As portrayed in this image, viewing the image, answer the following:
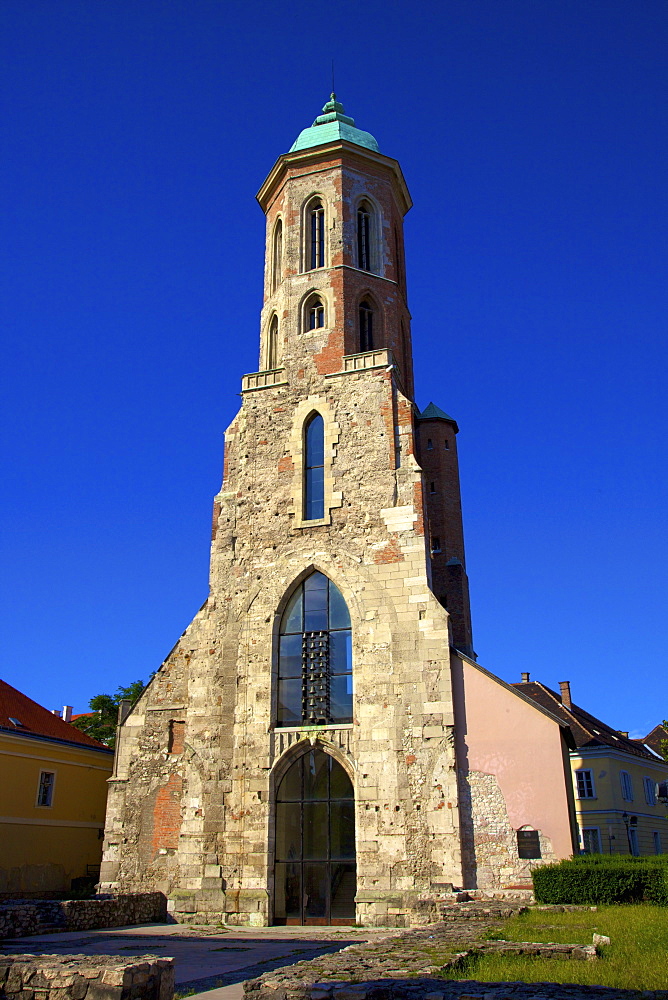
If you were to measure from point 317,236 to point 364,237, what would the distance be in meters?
1.61

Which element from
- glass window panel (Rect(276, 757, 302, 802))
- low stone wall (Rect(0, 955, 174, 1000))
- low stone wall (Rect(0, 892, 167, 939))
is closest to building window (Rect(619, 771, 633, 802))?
glass window panel (Rect(276, 757, 302, 802))

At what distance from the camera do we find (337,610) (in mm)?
21188

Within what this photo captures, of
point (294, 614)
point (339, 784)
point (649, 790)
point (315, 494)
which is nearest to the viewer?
point (339, 784)

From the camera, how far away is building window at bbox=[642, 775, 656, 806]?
38625 mm

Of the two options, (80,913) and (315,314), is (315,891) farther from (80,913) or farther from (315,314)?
(315,314)

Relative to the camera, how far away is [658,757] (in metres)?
41.7

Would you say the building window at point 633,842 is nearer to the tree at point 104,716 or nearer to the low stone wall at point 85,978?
the tree at point 104,716

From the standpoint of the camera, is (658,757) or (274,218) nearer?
(274,218)

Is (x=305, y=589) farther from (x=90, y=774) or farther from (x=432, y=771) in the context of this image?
(x=90, y=774)

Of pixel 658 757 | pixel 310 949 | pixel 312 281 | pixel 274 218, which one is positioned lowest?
pixel 310 949

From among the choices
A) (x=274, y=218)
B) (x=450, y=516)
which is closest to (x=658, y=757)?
(x=450, y=516)

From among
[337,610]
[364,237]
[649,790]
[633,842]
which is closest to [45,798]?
[337,610]

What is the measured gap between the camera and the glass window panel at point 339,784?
19391 millimetres

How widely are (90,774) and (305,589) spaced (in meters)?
11.0
